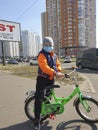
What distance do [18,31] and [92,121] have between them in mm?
23745

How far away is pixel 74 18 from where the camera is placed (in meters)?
76.7

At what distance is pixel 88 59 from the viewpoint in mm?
18594

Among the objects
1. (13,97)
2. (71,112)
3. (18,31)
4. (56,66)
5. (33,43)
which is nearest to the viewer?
(56,66)

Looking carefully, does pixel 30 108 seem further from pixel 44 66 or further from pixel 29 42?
pixel 29 42

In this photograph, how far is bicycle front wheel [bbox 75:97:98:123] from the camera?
420cm

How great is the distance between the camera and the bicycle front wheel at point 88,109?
4197mm

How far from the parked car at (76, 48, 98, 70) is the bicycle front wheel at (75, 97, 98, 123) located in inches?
528

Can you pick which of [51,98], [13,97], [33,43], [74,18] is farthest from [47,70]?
[33,43]

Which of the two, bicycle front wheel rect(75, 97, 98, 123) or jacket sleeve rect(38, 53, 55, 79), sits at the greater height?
jacket sleeve rect(38, 53, 55, 79)

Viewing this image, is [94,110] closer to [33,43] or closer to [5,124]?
[5,124]

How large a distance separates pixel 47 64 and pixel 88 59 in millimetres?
15146

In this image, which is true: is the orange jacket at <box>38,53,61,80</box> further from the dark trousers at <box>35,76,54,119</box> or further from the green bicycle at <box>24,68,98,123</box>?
the green bicycle at <box>24,68,98,123</box>

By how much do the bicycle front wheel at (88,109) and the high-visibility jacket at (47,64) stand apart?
904mm

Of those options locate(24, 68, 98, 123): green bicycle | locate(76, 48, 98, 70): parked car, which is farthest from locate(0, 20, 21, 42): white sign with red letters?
locate(24, 68, 98, 123): green bicycle
